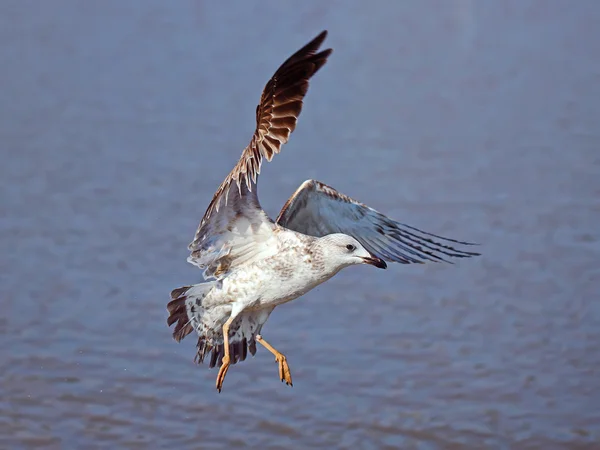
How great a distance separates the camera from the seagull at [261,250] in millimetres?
6574

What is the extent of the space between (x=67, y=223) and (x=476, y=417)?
3474mm

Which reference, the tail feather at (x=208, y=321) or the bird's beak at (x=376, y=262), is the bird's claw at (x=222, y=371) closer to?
the tail feather at (x=208, y=321)

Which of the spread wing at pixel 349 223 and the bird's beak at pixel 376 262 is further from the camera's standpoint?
the spread wing at pixel 349 223

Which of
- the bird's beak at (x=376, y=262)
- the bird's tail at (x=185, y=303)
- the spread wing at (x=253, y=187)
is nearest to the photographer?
the spread wing at (x=253, y=187)

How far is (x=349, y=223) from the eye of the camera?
7332 millimetres

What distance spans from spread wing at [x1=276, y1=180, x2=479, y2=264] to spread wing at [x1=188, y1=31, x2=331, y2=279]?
0.25 meters

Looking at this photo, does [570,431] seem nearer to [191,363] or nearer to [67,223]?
[191,363]

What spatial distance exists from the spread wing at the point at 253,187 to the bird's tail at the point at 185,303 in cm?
8

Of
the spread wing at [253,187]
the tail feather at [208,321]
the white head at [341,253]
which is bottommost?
the tail feather at [208,321]

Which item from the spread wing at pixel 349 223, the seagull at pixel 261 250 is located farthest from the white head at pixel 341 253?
the spread wing at pixel 349 223

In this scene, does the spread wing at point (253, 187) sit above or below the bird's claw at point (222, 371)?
above

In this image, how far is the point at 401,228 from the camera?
753 cm

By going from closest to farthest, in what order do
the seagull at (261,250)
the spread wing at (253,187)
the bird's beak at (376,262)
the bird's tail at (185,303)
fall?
the spread wing at (253,187)
the bird's beak at (376,262)
the seagull at (261,250)
the bird's tail at (185,303)

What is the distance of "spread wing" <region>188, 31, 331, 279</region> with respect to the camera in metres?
5.82
